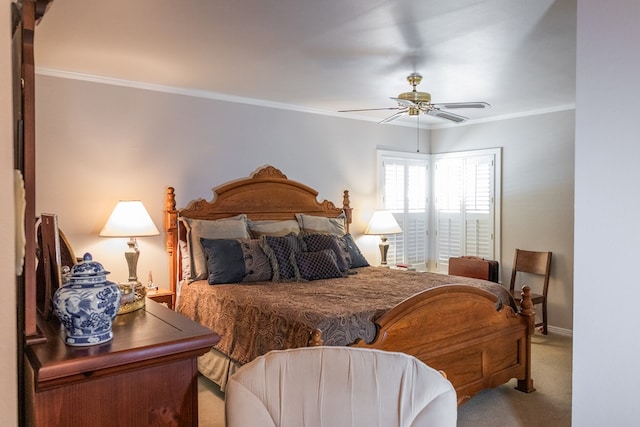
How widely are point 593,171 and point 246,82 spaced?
2852mm

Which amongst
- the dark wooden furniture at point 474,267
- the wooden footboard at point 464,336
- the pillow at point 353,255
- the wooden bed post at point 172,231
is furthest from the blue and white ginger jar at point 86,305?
the dark wooden furniture at point 474,267

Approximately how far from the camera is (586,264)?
2215mm

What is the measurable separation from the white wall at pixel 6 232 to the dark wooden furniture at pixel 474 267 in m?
5.12

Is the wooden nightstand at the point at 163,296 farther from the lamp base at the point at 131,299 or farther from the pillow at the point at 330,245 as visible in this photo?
the lamp base at the point at 131,299

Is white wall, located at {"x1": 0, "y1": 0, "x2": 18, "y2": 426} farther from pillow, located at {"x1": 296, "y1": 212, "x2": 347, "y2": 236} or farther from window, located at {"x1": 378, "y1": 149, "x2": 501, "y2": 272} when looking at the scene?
window, located at {"x1": 378, "y1": 149, "x2": 501, "y2": 272}

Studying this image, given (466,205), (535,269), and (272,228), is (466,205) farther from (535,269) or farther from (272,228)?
(272,228)

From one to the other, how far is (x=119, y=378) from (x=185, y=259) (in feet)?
10.0

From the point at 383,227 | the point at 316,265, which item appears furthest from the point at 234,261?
the point at 383,227

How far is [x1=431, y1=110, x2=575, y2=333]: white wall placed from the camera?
502cm

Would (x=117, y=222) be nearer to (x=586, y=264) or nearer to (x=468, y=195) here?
(x=586, y=264)

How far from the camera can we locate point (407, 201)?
6.18 meters

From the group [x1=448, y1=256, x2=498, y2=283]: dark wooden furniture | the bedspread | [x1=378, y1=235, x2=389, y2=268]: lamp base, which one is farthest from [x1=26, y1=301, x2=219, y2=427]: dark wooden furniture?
[x1=448, y1=256, x2=498, y2=283]: dark wooden furniture

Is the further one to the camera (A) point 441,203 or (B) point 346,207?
(A) point 441,203

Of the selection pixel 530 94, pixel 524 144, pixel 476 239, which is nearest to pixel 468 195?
pixel 476 239
